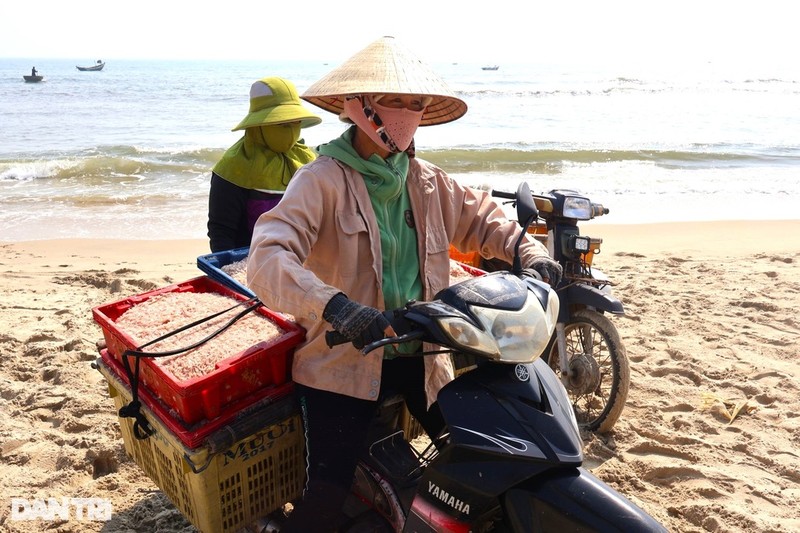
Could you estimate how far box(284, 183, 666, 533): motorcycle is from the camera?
1.40 m

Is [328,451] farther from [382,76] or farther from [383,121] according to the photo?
[382,76]

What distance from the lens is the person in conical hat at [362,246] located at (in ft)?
6.12

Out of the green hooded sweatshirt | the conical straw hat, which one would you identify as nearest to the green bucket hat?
the conical straw hat

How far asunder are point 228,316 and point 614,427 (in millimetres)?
2416

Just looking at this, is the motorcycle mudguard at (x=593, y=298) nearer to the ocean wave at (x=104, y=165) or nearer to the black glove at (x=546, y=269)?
the black glove at (x=546, y=269)

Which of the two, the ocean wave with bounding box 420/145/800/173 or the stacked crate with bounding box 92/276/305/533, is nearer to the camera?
the stacked crate with bounding box 92/276/305/533

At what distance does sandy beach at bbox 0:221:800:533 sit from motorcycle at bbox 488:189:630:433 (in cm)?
26

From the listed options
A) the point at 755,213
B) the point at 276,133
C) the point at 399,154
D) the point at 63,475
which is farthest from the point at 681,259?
the point at 63,475

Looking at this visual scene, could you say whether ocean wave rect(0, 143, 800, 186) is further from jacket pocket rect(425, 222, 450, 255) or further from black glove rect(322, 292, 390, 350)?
black glove rect(322, 292, 390, 350)

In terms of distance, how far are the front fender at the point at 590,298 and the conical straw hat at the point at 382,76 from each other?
153cm

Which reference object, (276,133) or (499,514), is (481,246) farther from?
(276,133)

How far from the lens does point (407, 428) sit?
7.86 ft

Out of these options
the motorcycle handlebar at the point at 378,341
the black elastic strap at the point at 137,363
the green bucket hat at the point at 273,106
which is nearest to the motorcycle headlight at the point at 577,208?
the green bucket hat at the point at 273,106

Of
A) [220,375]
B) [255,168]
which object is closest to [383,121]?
[220,375]
